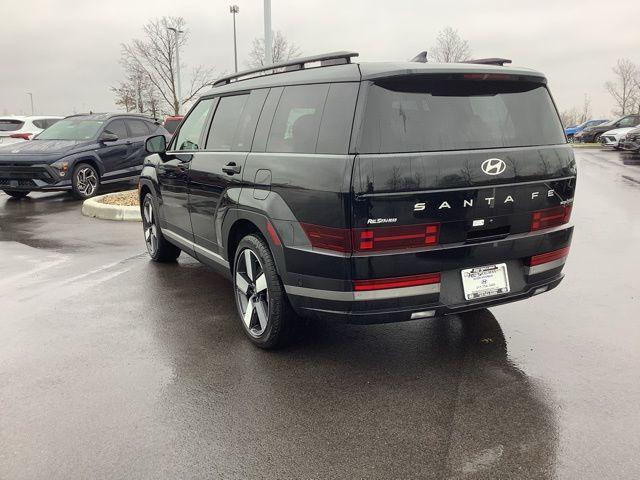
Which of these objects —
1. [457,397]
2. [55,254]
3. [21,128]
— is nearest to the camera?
[457,397]

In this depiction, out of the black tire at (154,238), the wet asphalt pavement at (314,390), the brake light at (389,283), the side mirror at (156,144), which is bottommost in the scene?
the wet asphalt pavement at (314,390)

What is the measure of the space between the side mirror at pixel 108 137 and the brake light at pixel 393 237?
1066 cm

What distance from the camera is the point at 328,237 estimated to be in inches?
129

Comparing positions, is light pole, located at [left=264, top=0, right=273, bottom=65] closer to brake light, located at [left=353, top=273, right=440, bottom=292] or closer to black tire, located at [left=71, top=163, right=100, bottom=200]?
black tire, located at [left=71, top=163, right=100, bottom=200]

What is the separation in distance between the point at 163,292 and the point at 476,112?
3511mm

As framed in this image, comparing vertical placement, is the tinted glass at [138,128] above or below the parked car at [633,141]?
above

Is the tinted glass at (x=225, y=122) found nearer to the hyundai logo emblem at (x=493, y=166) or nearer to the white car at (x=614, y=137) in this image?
the hyundai logo emblem at (x=493, y=166)

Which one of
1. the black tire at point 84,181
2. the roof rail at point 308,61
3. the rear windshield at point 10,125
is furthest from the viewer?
the rear windshield at point 10,125

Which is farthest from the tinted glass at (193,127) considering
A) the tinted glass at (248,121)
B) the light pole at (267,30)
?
the light pole at (267,30)

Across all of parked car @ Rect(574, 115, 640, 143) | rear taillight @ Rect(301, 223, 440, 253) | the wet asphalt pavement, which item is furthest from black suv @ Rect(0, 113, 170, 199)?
parked car @ Rect(574, 115, 640, 143)

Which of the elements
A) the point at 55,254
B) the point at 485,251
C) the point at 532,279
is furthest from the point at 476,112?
the point at 55,254

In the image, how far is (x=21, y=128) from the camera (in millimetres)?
17844

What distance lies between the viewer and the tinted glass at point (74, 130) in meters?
12.6

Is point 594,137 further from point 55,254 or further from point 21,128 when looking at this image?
point 55,254
